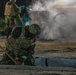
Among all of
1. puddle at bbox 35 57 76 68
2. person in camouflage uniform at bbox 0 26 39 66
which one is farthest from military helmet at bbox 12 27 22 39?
puddle at bbox 35 57 76 68

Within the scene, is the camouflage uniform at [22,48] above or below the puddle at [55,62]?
above

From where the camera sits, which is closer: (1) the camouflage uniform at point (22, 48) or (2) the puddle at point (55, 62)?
(1) the camouflage uniform at point (22, 48)

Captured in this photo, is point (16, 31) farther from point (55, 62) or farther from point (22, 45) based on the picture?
point (55, 62)

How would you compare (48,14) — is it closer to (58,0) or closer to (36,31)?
(58,0)

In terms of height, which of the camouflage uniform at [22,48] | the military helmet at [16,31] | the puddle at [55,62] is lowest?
the puddle at [55,62]

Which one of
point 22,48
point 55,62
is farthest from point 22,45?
point 55,62

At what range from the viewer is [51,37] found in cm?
1587

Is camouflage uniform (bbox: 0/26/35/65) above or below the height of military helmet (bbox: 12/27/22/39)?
below

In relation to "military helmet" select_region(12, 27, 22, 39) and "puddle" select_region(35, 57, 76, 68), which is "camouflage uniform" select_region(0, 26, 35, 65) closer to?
"military helmet" select_region(12, 27, 22, 39)

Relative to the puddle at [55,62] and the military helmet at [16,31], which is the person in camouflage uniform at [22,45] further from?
the puddle at [55,62]

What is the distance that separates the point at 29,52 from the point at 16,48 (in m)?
0.33

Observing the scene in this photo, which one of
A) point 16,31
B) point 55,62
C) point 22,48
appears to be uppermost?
point 16,31

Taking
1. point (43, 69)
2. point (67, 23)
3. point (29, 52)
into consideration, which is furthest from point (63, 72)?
point (67, 23)

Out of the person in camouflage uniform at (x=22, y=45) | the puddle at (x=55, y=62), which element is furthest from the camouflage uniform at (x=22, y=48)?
the puddle at (x=55, y=62)
